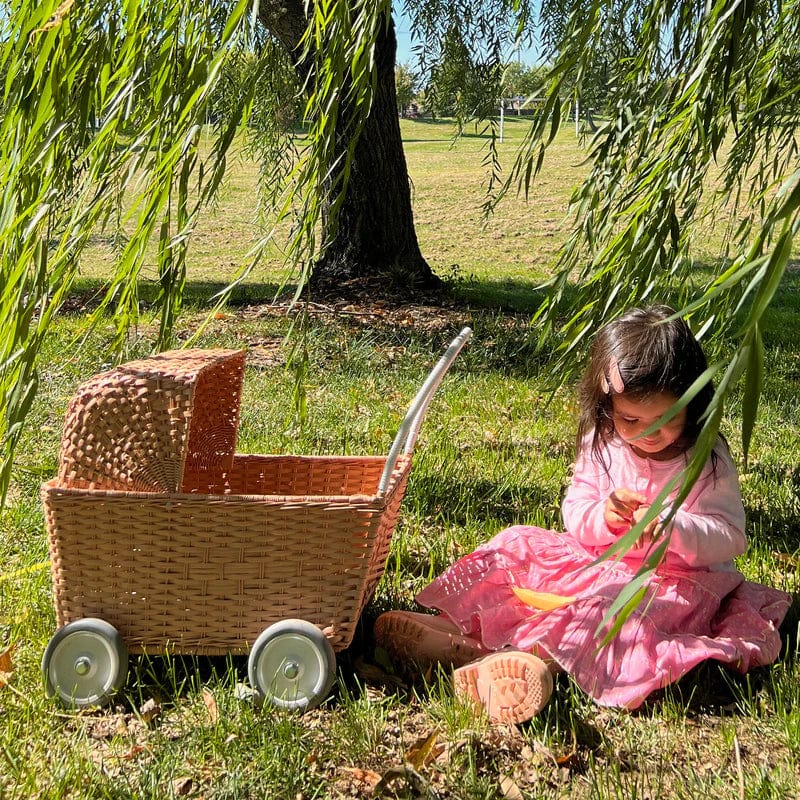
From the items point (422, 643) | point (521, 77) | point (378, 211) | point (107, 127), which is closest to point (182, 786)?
point (422, 643)

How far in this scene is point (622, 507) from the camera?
7.82 ft

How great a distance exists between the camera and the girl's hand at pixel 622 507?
2.37m

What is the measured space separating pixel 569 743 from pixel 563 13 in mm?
2899

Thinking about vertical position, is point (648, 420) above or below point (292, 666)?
above

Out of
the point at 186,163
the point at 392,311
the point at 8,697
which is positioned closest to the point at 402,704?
the point at 8,697

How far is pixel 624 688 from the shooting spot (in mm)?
2256

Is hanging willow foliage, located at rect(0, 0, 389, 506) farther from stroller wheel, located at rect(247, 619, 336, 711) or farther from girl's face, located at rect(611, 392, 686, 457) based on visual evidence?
girl's face, located at rect(611, 392, 686, 457)

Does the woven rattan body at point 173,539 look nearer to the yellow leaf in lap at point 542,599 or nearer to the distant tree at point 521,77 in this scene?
the yellow leaf in lap at point 542,599

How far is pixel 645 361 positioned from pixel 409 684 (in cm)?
99

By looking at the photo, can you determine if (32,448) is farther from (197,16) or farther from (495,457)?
(197,16)

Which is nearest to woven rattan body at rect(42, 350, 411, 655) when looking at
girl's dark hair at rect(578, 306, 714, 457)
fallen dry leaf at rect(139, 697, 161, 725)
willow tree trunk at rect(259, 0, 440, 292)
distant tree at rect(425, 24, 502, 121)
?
fallen dry leaf at rect(139, 697, 161, 725)

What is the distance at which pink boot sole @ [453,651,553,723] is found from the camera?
85.2 inches

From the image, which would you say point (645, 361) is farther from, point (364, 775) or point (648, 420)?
point (364, 775)

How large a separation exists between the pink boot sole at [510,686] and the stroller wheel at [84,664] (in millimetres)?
819
